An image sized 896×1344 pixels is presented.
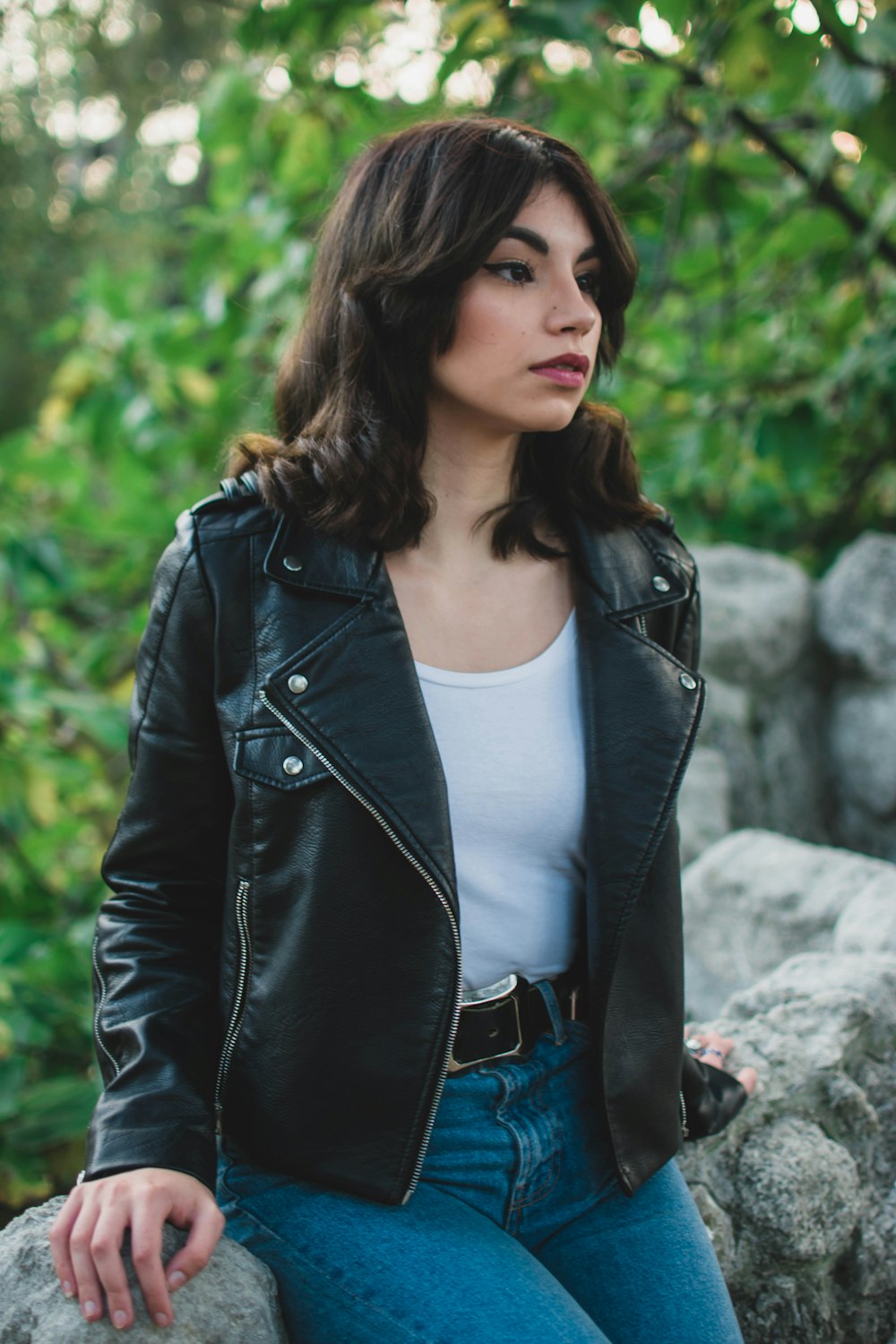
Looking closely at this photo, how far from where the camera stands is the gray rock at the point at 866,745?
10.8 feet

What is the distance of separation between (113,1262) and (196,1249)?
0.24ft

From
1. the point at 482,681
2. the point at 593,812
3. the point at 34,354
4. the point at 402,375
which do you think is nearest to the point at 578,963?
the point at 593,812

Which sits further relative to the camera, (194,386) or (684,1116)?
(194,386)

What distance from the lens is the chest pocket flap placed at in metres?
1.15

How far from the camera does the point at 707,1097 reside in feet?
4.78

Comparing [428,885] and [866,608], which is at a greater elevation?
[866,608]

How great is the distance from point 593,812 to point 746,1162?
0.59 meters

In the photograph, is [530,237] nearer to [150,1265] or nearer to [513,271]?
[513,271]

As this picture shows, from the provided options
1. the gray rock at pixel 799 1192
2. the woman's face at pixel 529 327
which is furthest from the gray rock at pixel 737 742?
the woman's face at pixel 529 327

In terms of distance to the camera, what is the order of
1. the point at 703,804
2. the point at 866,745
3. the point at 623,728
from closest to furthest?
the point at 623,728 → the point at 703,804 → the point at 866,745

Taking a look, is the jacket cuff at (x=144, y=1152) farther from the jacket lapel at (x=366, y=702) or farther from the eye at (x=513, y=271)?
the eye at (x=513, y=271)

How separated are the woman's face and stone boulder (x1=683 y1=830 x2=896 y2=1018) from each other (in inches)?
51.3

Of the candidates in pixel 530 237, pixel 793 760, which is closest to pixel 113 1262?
pixel 530 237

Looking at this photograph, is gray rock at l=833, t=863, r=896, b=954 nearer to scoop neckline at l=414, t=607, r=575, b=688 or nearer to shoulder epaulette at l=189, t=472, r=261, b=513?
scoop neckline at l=414, t=607, r=575, b=688
